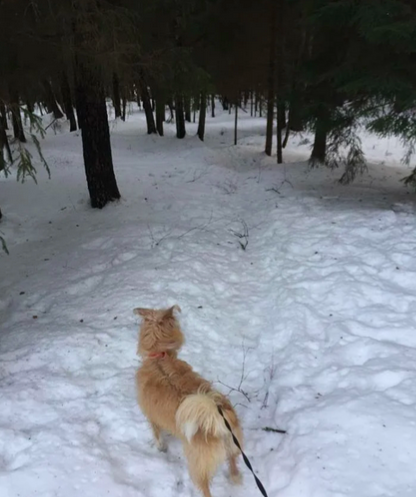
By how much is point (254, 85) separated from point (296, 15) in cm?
268

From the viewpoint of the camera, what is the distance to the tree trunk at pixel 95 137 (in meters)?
8.28

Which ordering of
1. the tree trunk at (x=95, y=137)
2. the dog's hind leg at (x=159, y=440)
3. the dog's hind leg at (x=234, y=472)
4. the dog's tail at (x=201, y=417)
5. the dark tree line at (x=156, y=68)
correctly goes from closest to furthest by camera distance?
the dog's tail at (x=201, y=417) → the dog's hind leg at (x=234, y=472) → the dog's hind leg at (x=159, y=440) → the dark tree line at (x=156, y=68) → the tree trunk at (x=95, y=137)

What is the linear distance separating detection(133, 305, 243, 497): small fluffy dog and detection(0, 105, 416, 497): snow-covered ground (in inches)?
19.3

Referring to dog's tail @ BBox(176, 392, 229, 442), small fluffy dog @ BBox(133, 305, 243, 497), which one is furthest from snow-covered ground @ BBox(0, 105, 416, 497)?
dog's tail @ BBox(176, 392, 229, 442)

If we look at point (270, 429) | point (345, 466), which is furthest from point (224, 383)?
point (345, 466)

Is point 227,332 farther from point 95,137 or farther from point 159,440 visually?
point 95,137

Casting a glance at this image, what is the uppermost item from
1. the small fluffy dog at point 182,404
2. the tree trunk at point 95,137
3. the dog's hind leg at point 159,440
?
the tree trunk at point 95,137

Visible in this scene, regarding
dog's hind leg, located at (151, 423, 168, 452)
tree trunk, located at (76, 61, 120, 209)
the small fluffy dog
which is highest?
tree trunk, located at (76, 61, 120, 209)

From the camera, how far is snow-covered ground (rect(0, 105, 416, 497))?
319cm

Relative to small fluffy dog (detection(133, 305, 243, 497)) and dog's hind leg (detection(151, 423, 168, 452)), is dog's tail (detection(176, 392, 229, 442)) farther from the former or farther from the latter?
dog's hind leg (detection(151, 423, 168, 452))

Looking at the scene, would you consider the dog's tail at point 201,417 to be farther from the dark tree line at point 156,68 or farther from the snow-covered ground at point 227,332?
the dark tree line at point 156,68

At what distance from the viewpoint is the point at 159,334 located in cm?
335

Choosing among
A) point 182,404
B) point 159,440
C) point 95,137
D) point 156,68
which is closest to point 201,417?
point 182,404

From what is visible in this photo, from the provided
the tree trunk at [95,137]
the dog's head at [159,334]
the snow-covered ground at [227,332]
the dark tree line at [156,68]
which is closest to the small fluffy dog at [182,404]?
the dog's head at [159,334]
